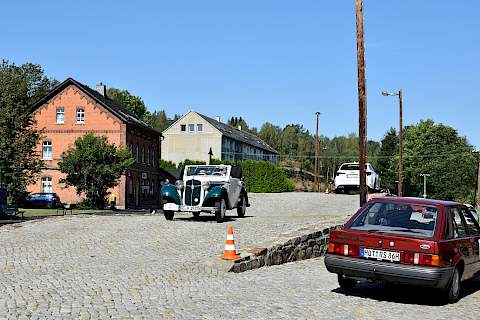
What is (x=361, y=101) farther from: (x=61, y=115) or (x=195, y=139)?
(x=195, y=139)

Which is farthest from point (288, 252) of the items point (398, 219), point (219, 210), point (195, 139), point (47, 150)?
point (195, 139)

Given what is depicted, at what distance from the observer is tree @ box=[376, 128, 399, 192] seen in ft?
315

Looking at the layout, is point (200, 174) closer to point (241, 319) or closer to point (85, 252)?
point (85, 252)

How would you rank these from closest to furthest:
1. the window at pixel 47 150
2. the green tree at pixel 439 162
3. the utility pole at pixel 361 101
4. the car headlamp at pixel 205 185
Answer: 1. the utility pole at pixel 361 101
2. the car headlamp at pixel 205 185
3. the window at pixel 47 150
4. the green tree at pixel 439 162

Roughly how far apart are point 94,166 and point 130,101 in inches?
2429

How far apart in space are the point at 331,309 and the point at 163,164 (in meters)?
63.9

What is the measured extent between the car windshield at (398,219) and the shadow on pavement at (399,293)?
39.5 inches

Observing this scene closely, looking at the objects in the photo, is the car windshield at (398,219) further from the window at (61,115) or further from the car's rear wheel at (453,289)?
the window at (61,115)

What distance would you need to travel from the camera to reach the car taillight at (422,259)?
8109mm

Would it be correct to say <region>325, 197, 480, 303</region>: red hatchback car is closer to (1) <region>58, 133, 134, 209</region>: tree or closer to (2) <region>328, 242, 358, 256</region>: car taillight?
(2) <region>328, 242, 358, 256</region>: car taillight

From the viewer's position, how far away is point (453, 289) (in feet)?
28.6

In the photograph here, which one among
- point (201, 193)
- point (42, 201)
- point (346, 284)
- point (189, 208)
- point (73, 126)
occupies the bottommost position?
point (346, 284)

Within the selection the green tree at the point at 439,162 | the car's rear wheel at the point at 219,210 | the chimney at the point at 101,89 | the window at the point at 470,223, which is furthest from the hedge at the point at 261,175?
the window at the point at 470,223

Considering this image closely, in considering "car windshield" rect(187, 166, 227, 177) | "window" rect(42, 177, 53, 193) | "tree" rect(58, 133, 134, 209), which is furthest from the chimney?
"car windshield" rect(187, 166, 227, 177)
